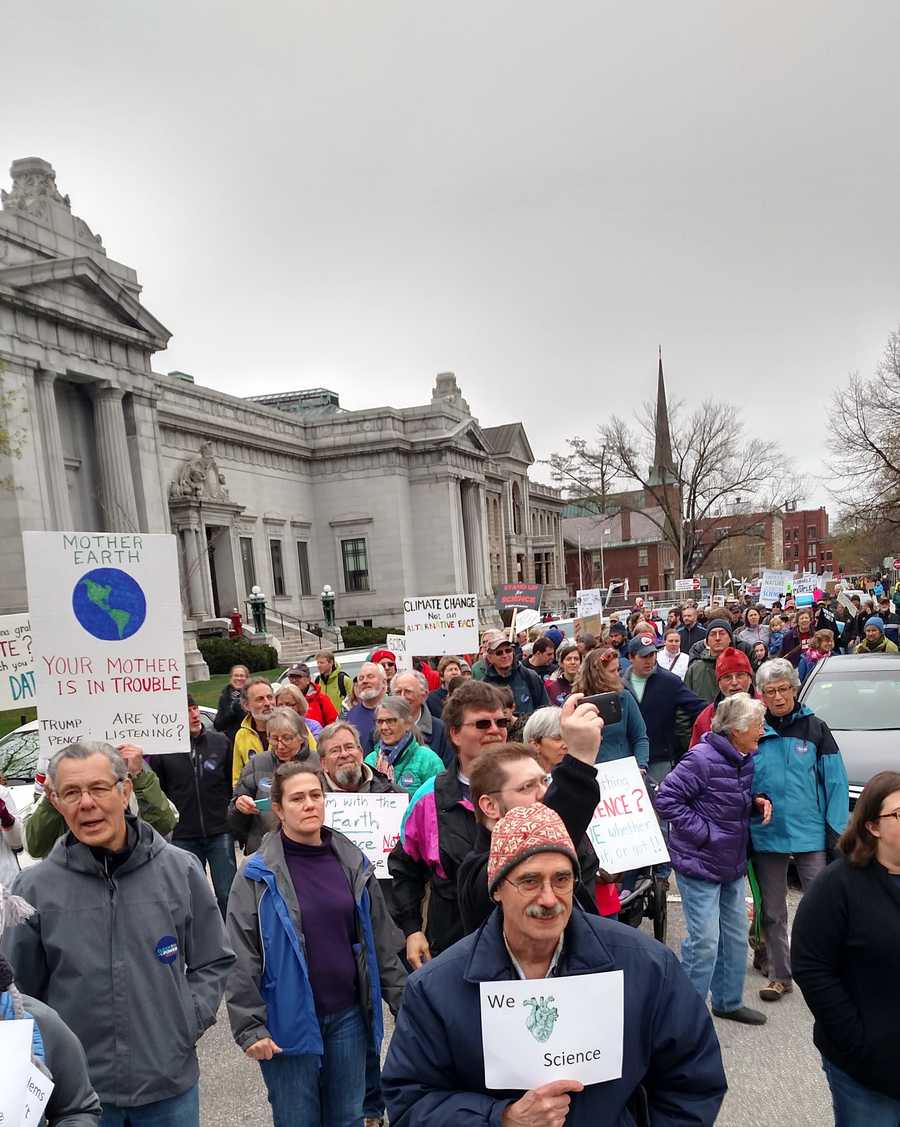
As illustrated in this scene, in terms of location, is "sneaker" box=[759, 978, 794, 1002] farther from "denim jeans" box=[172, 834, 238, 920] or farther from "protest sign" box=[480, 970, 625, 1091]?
"denim jeans" box=[172, 834, 238, 920]

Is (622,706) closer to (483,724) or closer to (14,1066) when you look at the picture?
(483,724)

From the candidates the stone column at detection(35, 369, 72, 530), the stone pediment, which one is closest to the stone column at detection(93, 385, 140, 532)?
the stone column at detection(35, 369, 72, 530)

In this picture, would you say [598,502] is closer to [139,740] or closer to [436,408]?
[436,408]

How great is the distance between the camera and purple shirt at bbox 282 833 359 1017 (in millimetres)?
3268

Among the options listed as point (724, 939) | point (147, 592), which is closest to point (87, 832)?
point (147, 592)

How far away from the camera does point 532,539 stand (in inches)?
2876

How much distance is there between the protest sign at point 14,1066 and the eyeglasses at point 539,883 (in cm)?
124

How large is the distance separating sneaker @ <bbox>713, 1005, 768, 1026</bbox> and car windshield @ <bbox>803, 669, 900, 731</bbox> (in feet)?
11.0

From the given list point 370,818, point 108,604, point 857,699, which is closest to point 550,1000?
point 370,818

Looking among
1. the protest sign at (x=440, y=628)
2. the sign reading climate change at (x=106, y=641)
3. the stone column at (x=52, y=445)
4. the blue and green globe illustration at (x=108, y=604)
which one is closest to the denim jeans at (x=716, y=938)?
the sign reading climate change at (x=106, y=641)

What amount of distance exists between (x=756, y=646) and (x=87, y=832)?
10.2 m

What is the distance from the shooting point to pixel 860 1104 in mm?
2693

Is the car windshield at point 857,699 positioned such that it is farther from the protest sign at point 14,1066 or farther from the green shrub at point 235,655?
the green shrub at point 235,655

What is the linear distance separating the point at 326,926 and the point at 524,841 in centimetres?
172
